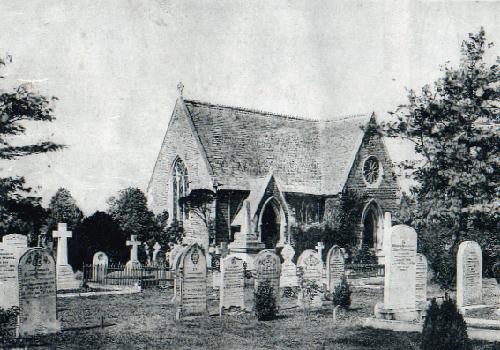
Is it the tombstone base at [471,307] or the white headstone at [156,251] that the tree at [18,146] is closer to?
the white headstone at [156,251]

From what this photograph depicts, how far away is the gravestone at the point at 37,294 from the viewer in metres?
12.5

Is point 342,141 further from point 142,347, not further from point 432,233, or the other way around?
point 142,347

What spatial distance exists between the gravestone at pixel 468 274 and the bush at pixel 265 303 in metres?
5.96

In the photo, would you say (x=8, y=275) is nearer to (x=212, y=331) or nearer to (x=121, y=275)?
(x=212, y=331)

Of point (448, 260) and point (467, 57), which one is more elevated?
point (467, 57)

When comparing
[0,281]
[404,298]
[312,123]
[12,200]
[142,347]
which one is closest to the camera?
[142,347]

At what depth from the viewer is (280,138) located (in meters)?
37.5

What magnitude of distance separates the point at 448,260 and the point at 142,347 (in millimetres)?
14709

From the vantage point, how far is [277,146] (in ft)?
121

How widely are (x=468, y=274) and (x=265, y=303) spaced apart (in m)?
6.66

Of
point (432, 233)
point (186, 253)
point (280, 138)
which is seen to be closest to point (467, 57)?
point (432, 233)

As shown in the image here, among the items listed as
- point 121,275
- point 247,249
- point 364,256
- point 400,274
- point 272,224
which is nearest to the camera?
point 400,274

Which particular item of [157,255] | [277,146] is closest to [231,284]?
[157,255]

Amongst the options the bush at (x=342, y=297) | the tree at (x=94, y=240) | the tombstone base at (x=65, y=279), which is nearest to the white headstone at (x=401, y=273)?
the bush at (x=342, y=297)
